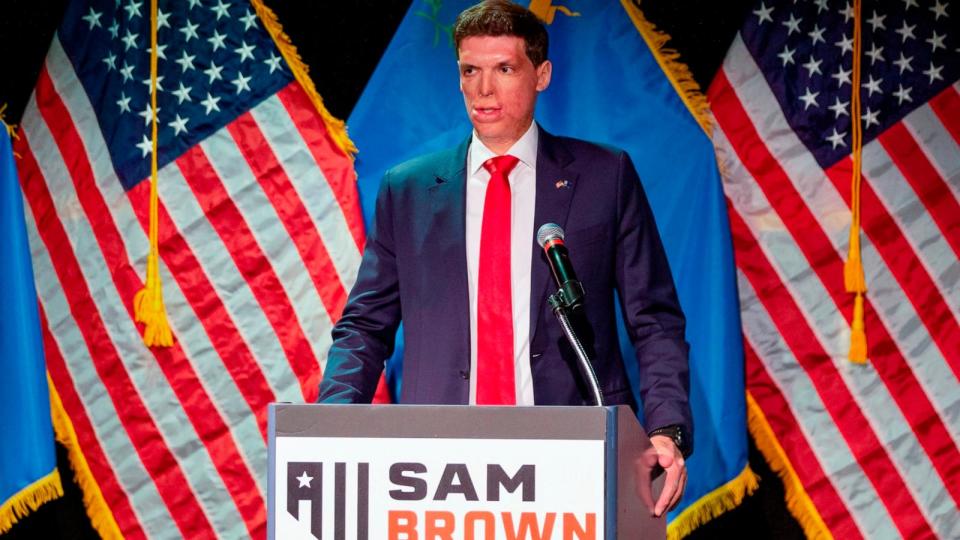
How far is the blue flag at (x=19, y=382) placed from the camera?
2832mm

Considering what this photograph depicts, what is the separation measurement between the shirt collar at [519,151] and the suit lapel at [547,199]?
0.06ft

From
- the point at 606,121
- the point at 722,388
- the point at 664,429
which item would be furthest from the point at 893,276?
the point at 664,429

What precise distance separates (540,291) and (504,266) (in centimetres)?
8

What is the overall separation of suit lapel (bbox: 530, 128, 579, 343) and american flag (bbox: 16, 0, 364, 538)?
0.91 meters

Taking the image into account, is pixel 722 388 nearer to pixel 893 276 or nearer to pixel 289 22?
pixel 893 276

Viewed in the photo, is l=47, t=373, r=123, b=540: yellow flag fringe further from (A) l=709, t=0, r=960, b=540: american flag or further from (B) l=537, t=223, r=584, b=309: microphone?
(B) l=537, t=223, r=584, b=309: microphone

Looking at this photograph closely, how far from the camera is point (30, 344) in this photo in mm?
2828

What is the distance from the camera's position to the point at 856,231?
263 centimetres

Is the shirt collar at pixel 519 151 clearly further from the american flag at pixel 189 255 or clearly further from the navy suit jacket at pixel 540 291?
the american flag at pixel 189 255

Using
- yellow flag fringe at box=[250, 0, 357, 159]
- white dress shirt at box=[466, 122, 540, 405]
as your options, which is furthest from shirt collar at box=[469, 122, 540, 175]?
yellow flag fringe at box=[250, 0, 357, 159]

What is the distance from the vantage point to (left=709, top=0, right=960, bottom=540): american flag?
2643 millimetres

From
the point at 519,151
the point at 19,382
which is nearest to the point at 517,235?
the point at 519,151

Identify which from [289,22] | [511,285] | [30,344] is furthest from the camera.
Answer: [289,22]

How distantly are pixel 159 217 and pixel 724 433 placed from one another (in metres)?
1.56
